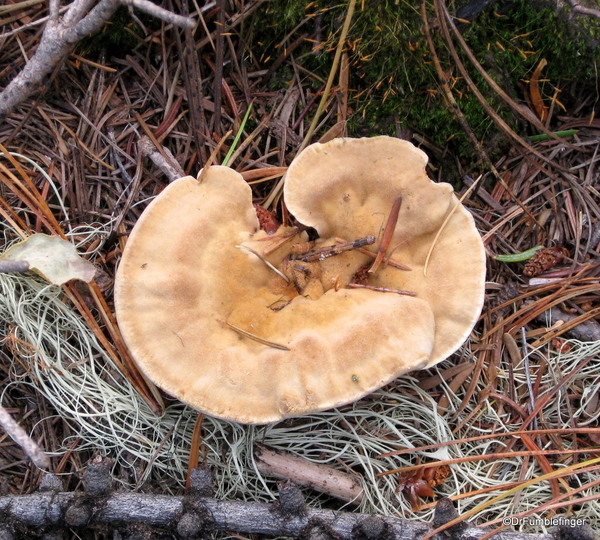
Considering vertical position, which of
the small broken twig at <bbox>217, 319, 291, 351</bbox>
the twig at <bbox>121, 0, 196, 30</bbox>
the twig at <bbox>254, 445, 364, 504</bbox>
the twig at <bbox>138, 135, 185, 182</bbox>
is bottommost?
the twig at <bbox>254, 445, 364, 504</bbox>

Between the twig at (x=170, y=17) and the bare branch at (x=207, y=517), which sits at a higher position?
the twig at (x=170, y=17)

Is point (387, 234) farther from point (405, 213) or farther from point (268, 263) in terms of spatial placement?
point (268, 263)

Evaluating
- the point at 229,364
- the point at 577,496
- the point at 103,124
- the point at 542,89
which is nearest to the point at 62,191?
the point at 103,124

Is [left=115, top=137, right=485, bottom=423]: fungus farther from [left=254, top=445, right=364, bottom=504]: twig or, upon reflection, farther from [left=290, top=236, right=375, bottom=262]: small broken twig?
[left=254, top=445, right=364, bottom=504]: twig

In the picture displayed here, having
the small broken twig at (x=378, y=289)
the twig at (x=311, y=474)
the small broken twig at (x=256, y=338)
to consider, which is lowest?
the twig at (x=311, y=474)

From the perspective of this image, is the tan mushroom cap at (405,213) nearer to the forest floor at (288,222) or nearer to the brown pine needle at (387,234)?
the brown pine needle at (387,234)

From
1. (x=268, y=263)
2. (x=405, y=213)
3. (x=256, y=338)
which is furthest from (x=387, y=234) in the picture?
(x=256, y=338)

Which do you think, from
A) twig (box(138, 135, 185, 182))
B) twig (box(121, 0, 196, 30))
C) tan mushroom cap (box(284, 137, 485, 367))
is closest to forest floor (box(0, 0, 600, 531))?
twig (box(138, 135, 185, 182))

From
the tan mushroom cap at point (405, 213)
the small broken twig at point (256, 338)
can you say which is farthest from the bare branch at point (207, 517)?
the tan mushroom cap at point (405, 213)
